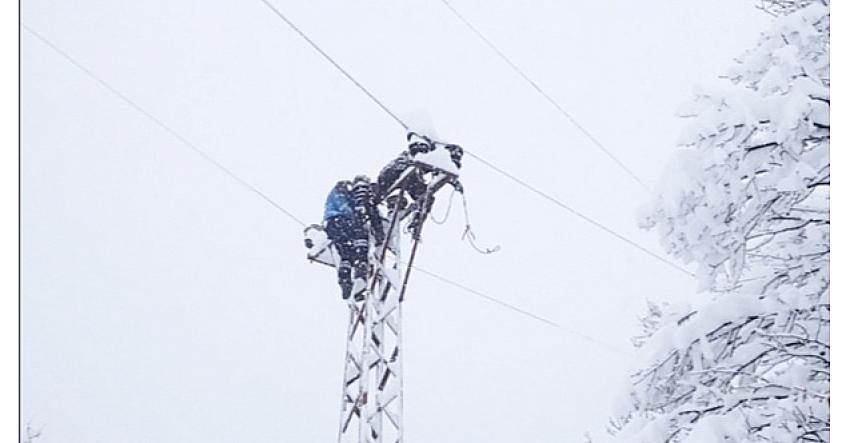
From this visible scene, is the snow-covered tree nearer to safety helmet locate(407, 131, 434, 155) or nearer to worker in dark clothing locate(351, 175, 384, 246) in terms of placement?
safety helmet locate(407, 131, 434, 155)

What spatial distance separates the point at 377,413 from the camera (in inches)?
157

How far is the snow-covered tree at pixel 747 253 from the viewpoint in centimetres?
199

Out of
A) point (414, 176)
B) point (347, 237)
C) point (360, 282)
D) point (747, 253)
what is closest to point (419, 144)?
point (414, 176)

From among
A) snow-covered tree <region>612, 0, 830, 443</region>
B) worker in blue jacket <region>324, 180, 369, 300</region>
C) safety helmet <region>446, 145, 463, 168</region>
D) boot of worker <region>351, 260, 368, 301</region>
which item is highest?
safety helmet <region>446, 145, 463, 168</region>

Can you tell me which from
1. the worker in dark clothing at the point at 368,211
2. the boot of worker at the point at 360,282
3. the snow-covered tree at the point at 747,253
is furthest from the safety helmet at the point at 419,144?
the snow-covered tree at the point at 747,253

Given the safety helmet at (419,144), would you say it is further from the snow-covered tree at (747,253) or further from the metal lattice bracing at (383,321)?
the snow-covered tree at (747,253)

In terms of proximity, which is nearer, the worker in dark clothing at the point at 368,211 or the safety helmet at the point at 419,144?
the safety helmet at the point at 419,144

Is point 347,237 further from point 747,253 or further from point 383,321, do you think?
point 747,253

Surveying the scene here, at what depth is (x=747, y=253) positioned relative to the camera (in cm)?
225

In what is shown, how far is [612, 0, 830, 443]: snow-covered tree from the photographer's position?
199cm

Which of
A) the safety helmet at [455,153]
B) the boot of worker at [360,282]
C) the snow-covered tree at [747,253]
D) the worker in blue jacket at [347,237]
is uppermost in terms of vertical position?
the safety helmet at [455,153]

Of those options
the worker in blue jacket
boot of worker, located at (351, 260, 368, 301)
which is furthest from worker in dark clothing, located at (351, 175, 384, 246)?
boot of worker, located at (351, 260, 368, 301)

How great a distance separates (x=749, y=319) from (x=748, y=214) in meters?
0.27

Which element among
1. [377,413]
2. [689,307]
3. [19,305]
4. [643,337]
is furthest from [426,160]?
[19,305]
